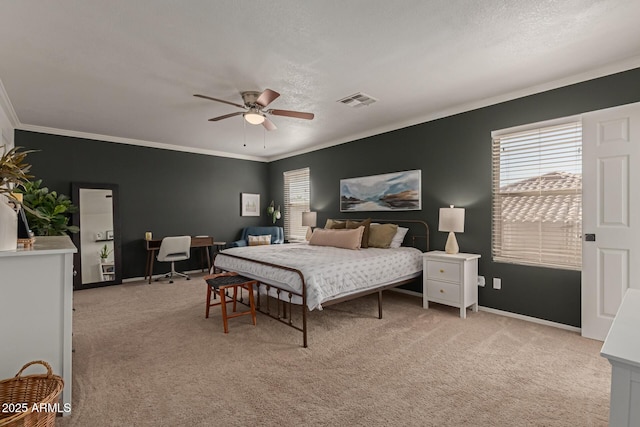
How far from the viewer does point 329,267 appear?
3252 millimetres

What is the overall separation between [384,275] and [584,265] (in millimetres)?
1977

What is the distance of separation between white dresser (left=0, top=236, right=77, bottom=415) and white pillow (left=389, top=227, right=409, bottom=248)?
149 inches

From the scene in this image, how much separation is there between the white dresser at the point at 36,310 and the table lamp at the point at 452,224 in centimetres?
381

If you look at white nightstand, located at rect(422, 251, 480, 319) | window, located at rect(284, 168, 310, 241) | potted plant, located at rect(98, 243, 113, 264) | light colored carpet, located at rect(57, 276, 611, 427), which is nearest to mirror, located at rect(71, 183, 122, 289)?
potted plant, located at rect(98, 243, 113, 264)

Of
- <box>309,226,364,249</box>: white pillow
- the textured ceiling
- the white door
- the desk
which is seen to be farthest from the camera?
the desk

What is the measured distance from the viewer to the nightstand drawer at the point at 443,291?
380 cm

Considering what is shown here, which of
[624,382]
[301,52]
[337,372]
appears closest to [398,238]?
[337,372]

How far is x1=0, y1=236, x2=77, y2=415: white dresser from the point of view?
1787mm

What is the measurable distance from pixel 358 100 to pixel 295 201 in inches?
141

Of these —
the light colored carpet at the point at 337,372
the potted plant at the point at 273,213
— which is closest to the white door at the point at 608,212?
the light colored carpet at the point at 337,372

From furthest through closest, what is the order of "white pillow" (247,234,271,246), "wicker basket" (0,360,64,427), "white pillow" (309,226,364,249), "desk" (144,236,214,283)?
"white pillow" (247,234,271,246), "desk" (144,236,214,283), "white pillow" (309,226,364,249), "wicker basket" (0,360,64,427)

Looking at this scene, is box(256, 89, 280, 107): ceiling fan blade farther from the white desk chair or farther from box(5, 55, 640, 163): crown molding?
the white desk chair

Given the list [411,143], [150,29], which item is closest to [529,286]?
[411,143]

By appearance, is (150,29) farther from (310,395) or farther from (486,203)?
(486,203)
